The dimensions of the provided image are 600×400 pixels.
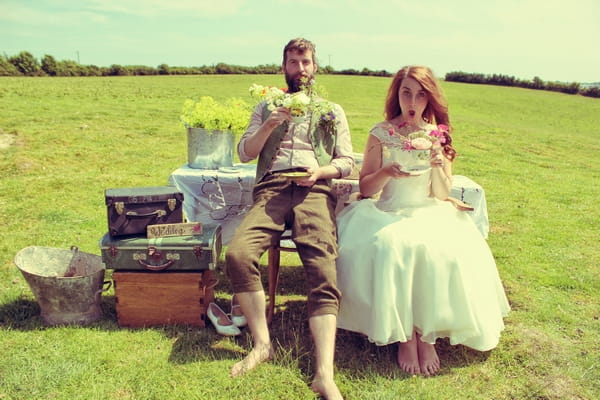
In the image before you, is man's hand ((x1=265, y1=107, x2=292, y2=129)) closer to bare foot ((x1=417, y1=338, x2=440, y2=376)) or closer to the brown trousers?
the brown trousers

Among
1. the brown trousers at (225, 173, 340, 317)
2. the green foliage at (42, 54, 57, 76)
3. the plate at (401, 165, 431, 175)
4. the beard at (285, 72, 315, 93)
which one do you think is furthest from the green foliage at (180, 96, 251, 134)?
the green foliage at (42, 54, 57, 76)

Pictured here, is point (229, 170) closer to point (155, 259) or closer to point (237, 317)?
point (155, 259)

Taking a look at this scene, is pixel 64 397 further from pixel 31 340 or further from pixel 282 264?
pixel 282 264

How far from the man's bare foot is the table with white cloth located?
1654 mm

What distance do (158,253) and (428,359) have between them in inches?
83.9

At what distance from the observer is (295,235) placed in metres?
3.64

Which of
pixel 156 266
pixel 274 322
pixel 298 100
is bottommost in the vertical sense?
pixel 274 322

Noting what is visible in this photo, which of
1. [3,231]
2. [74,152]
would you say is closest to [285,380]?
[3,231]

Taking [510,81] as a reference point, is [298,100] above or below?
above

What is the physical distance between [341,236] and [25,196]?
5985 mm

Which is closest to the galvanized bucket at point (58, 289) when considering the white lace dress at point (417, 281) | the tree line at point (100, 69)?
the white lace dress at point (417, 281)

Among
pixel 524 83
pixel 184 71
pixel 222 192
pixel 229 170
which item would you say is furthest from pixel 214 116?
pixel 524 83

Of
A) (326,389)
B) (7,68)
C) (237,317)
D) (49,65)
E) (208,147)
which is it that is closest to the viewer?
(326,389)

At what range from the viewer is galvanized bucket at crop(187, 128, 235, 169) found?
468 centimetres
